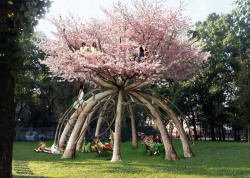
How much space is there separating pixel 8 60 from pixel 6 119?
4.41 feet

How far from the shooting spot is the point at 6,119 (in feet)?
18.7

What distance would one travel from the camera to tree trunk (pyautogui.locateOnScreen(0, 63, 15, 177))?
5.59 meters

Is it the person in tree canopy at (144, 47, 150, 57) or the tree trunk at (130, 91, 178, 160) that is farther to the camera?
the tree trunk at (130, 91, 178, 160)

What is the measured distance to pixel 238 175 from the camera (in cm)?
816

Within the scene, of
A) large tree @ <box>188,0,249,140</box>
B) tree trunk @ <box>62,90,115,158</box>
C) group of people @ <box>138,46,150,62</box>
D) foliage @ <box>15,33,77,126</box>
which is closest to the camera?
group of people @ <box>138,46,150,62</box>

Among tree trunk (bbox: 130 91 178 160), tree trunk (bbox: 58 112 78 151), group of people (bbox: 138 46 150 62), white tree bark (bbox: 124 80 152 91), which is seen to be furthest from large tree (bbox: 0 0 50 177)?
tree trunk (bbox: 58 112 78 151)

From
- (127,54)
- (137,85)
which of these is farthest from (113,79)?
(127,54)

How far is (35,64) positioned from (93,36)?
21898 mm

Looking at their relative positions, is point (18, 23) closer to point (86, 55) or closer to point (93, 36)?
point (86, 55)

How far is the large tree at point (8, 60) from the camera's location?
5.59m

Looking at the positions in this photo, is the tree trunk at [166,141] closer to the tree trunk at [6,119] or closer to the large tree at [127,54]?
the large tree at [127,54]

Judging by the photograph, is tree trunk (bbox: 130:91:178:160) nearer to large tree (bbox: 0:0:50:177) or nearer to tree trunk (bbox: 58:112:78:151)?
tree trunk (bbox: 58:112:78:151)

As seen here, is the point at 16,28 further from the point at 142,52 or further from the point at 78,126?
the point at 78,126

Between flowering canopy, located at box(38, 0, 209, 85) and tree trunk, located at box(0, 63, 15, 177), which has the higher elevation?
flowering canopy, located at box(38, 0, 209, 85)
